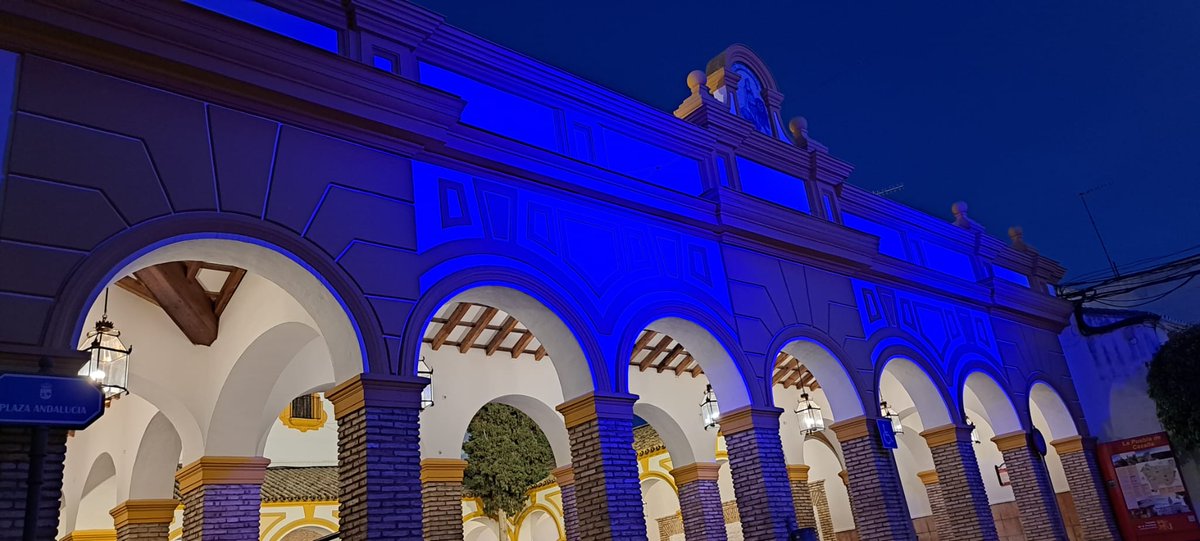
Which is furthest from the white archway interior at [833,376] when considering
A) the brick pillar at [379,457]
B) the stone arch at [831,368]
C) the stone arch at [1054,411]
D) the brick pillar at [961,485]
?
the stone arch at [1054,411]

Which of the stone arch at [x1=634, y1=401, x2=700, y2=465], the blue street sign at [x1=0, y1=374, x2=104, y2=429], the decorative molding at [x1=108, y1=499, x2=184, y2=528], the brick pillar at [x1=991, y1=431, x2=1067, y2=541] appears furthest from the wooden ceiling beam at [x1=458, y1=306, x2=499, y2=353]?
the brick pillar at [x1=991, y1=431, x2=1067, y2=541]

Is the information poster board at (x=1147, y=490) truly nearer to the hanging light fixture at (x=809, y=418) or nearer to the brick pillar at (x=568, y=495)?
the hanging light fixture at (x=809, y=418)

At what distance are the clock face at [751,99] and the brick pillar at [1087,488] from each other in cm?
853

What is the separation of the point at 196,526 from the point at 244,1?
5.31 metres

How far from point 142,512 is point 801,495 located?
10461mm

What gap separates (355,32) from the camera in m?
8.23

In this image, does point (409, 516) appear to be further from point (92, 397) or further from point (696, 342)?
point (696, 342)

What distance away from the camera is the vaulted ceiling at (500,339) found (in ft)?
39.7

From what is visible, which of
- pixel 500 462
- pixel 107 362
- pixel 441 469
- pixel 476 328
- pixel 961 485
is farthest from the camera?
pixel 500 462

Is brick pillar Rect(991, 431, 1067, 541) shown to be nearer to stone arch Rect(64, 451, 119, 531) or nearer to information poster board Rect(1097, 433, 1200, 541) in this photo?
information poster board Rect(1097, 433, 1200, 541)

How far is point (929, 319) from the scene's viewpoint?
13945 millimetres

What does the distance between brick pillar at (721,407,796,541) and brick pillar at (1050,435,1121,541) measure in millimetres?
8394

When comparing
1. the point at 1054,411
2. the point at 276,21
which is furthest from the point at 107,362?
the point at 1054,411

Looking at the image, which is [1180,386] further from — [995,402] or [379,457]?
[379,457]
